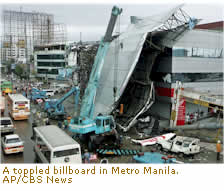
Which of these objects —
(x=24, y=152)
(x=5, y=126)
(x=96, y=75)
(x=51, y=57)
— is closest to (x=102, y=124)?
(x=96, y=75)

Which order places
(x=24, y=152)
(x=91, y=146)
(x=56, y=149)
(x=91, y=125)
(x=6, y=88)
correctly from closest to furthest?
(x=56, y=149)
(x=24, y=152)
(x=91, y=146)
(x=91, y=125)
(x=6, y=88)

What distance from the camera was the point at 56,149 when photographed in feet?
31.5

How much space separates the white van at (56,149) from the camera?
31.7 ft

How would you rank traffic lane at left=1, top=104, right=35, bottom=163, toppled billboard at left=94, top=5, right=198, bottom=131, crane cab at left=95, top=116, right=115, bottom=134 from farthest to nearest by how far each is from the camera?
toppled billboard at left=94, top=5, right=198, bottom=131 → crane cab at left=95, top=116, right=115, bottom=134 → traffic lane at left=1, top=104, right=35, bottom=163

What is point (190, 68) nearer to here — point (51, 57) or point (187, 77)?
point (187, 77)

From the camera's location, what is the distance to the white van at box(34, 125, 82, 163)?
9648mm

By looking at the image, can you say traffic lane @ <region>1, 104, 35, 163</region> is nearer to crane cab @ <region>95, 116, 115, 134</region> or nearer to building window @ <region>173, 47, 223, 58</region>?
crane cab @ <region>95, 116, 115, 134</region>

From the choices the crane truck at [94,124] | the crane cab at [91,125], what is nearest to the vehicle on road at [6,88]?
the crane truck at [94,124]

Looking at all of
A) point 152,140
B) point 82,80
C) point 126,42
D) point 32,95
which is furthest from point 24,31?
point 152,140

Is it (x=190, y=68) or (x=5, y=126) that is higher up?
(x=190, y=68)

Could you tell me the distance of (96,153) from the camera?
539 inches

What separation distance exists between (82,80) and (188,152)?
16411 mm

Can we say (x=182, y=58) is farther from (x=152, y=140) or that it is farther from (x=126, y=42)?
(x=152, y=140)

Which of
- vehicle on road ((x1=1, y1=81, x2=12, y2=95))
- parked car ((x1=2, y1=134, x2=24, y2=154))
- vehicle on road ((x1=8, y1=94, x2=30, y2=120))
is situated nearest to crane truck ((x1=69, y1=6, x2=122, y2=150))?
parked car ((x1=2, y1=134, x2=24, y2=154))
